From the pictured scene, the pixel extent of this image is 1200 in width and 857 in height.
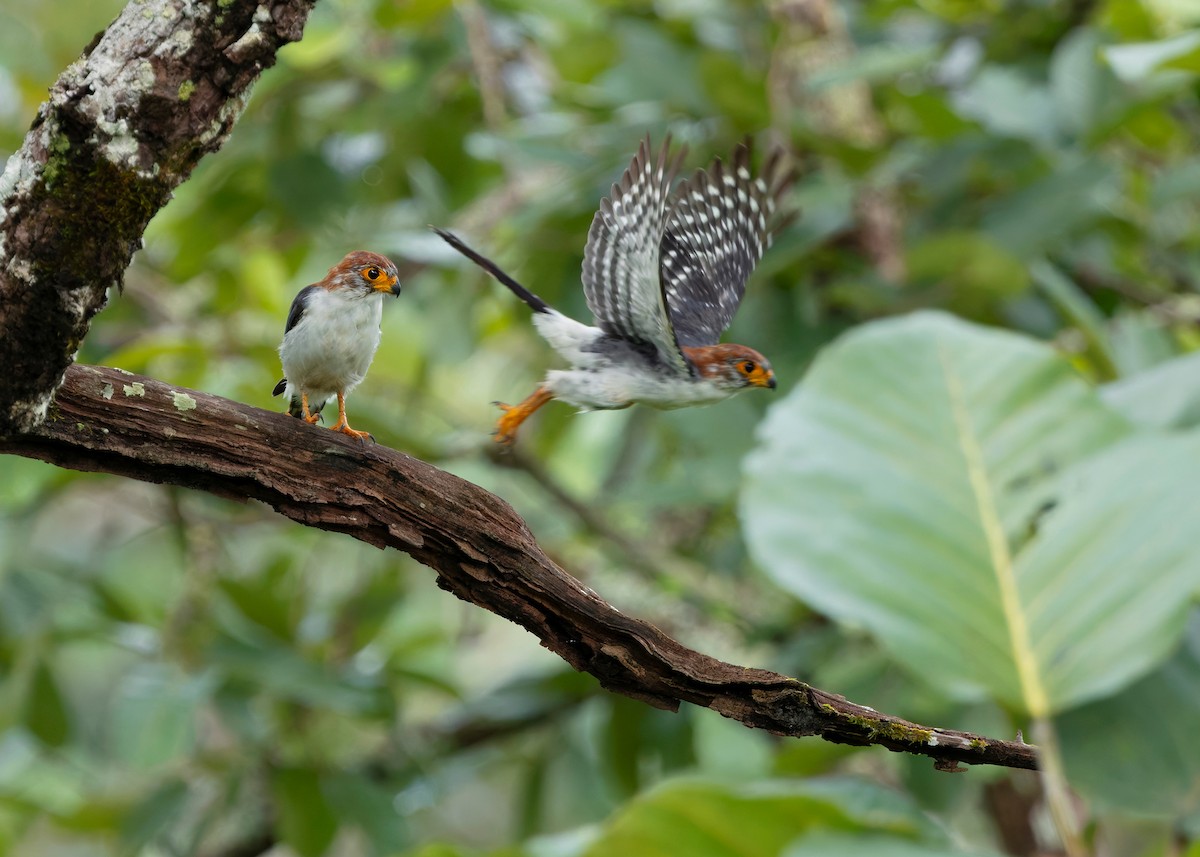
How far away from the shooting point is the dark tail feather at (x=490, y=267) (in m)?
1.22

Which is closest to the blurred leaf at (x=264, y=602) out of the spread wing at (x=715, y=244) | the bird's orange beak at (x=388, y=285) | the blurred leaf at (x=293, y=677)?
the blurred leaf at (x=293, y=677)

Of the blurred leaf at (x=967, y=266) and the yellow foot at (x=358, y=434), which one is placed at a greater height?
the blurred leaf at (x=967, y=266)


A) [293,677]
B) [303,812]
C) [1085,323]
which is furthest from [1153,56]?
[303,812]

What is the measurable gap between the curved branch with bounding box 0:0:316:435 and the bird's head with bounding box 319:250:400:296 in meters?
0.26

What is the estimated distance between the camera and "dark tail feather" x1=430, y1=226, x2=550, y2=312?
122 centimetres

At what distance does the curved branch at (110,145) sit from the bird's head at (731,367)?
0.69 meters

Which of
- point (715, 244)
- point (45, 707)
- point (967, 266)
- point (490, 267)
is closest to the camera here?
point (490, 267)

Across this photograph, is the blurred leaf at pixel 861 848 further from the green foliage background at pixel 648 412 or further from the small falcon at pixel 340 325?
the small falcon at pixel 340 325

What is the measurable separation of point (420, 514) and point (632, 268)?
42cm

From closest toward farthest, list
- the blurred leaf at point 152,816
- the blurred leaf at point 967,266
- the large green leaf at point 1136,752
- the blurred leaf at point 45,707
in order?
the large green leaf at point 1136,752
the blurred leaf at point 967,266
the blurred leaf at point 152,816
the blurred leaf at point 45,707

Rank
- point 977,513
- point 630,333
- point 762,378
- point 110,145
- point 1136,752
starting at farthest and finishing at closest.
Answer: point 1136,752
point 977,513
point 762,378
point 630,333
point 110,145

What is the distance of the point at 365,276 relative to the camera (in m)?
1.47

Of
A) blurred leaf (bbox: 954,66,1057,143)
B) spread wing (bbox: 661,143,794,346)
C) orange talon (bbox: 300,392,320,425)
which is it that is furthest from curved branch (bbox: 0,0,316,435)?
blurred leaf (bbox: 954,66,1057,143)

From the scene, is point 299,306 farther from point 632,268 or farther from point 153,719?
point 153,719
